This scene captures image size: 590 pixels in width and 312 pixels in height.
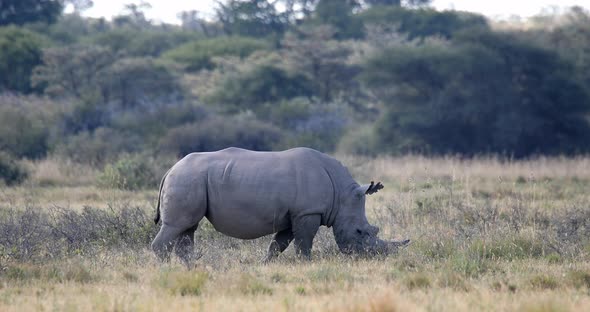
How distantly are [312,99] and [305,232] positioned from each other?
87.2 ft

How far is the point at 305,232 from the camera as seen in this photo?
10070mm

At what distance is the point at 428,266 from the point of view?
30.3 ft

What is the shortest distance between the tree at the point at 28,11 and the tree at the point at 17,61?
8.91 metres

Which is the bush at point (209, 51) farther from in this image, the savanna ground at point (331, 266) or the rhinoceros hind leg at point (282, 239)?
the rhinoceros hind leg at point (282, 239)

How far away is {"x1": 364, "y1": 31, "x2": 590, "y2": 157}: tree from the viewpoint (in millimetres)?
30156

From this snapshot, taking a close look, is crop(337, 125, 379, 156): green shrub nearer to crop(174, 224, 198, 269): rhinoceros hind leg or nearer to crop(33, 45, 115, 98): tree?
crop(33, 45, 115, 98): tree

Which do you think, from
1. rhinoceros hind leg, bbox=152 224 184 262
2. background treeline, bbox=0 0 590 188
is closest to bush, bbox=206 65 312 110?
background treeline, bbox=0 0 590 188

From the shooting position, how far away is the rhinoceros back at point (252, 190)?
32.6 feet

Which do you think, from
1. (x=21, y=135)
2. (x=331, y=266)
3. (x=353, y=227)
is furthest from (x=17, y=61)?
(x=331, y=266)

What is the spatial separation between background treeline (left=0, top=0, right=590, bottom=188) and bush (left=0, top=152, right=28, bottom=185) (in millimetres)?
2955

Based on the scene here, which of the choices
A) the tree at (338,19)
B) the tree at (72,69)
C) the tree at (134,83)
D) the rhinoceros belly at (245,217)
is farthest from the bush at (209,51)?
the rhinoceros belly at (245,217)

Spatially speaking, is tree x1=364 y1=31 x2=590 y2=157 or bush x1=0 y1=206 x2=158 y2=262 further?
tree x1=364 y1=31 x2=590 y2=157

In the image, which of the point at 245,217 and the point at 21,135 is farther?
the point at 21,135

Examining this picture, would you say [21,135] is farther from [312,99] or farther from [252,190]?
[252,190]
